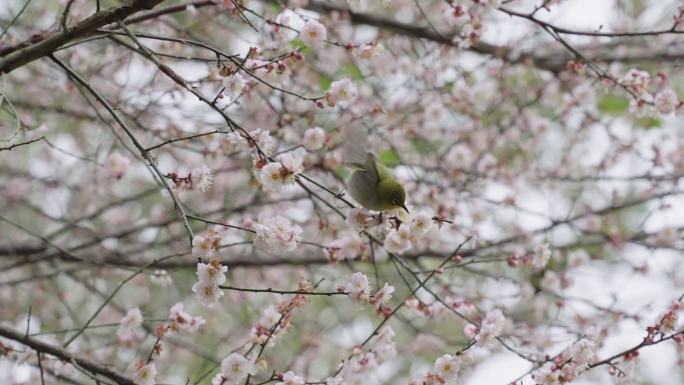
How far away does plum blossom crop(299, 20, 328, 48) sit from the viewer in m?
2.82

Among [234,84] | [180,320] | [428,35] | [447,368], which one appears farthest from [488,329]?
[428,35]

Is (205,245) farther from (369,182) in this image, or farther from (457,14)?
(457,14)

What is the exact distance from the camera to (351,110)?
13.5ft

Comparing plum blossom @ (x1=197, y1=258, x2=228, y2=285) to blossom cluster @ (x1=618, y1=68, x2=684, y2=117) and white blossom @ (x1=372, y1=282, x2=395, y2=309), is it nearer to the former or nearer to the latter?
white blossom @ (x1=372, y1=282, x2=395, y2=309)

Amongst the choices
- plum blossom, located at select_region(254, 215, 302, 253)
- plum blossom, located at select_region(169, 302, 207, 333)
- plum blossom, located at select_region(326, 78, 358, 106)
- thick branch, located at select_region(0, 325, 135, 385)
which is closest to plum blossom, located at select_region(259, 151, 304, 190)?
plum blossom, located at select_region(254, 215, 302, 253)

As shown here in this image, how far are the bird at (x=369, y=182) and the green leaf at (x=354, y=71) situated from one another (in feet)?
6.37

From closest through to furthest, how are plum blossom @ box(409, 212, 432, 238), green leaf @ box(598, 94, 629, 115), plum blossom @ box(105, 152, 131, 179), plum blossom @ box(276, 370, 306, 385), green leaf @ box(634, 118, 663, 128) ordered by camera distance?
plum blossom @ box(276, 370, 306, 385) < plum blossom @ box(409, 212, 432, 238) < plum blossom @ box(105, 152, 131, 179) < green leaf @ box(634, 118, 663, 128) < green leaf @ box(598, 94, 629, 115)

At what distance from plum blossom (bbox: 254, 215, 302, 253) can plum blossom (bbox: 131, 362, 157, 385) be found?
58 cm

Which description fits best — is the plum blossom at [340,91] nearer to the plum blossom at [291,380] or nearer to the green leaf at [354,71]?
the plum blossom at [291,380]

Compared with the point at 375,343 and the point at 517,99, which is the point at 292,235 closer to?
the point at 375,343

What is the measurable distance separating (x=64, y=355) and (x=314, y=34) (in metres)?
1.48

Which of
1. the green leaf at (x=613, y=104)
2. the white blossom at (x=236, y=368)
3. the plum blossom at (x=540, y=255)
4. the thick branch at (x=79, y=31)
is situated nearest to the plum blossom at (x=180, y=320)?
the white blossom at (x=236, y=368)

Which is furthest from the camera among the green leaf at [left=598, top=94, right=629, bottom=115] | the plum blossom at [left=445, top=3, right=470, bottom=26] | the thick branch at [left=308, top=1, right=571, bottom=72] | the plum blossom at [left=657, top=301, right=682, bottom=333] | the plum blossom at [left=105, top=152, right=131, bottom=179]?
the green leaf at [left=598, top=94, right=629, bottom=115]

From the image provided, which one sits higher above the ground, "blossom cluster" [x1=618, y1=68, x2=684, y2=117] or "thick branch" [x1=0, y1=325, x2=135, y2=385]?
"blossom cluster" [x1=618, y1=68, x2=684, y2=117]
